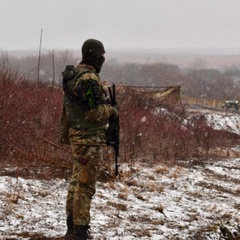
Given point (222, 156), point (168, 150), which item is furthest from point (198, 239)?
point (222, 156)

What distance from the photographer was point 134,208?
5.15 meters

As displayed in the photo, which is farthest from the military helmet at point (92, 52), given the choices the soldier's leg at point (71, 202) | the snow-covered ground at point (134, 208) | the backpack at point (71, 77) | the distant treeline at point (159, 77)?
the distant treeline at point (159, 77)

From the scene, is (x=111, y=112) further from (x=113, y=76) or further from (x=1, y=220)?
(x=113, y=76)

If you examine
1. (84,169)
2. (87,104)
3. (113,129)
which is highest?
(87,104)

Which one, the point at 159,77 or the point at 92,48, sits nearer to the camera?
the point at 92,48

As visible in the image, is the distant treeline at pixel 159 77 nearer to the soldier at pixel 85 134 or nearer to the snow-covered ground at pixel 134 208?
the snow-covered ground at pixel 134 208

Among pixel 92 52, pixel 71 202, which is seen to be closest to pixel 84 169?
pixel 71 202

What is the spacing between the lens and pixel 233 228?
15.1 ft

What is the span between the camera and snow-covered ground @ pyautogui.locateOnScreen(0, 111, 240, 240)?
13.6 ft

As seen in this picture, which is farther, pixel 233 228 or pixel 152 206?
pixel 152 206

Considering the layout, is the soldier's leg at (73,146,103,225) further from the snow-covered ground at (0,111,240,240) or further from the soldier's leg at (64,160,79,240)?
the snow-covered ground at (0,111,240,240)

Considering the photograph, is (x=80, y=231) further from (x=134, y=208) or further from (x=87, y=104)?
(x=134, y=208)

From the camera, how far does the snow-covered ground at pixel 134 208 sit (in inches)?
163

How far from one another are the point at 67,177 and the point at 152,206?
5.34 ft
